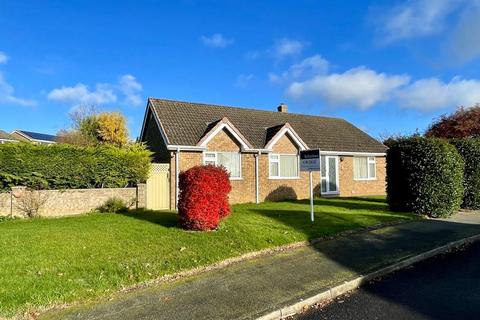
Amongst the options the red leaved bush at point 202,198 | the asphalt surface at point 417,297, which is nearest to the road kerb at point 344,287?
the asphalt surface at point 417,297

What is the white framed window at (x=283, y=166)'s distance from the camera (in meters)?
20.4

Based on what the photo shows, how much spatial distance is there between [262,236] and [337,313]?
14.6ft

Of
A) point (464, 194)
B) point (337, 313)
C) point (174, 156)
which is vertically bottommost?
point (337, 313)

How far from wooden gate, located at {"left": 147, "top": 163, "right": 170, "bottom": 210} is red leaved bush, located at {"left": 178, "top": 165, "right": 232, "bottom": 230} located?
613cm

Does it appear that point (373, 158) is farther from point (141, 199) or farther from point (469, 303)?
point (469, 303)

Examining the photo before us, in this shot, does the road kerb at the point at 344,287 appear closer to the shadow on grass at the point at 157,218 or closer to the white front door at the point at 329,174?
the shadow on grass at the point at 157,218

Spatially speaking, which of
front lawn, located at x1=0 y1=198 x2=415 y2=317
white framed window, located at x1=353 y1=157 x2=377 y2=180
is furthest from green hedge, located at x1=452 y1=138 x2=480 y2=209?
white framed window, located at x1=353 y1=157 x2=377 y2=180

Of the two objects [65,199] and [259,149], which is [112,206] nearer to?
[65,199]

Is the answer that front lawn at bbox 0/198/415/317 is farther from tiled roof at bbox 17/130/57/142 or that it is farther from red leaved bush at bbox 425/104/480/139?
tiled roof at bbox 17/130/57/142

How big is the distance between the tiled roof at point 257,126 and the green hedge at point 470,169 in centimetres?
755

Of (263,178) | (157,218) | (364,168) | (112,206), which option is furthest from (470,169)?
(112,206)

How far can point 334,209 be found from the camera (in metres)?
15.4

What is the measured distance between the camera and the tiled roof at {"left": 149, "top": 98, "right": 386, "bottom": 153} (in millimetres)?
18969

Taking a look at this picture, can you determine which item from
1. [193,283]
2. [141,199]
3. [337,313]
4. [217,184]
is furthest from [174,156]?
[337,313]
